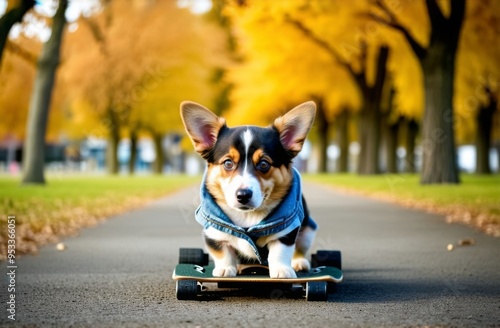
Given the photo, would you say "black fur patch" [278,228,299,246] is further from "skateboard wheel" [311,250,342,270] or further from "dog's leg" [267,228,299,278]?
"skateboard wheel" [311,250,342,270]

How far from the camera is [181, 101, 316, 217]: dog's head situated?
523cm

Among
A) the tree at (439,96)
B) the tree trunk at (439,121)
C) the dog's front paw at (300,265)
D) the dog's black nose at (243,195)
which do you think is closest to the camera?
the dog's black nose at (243,195)

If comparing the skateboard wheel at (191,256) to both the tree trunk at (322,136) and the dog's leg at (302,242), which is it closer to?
the dog's leg at (302,242)

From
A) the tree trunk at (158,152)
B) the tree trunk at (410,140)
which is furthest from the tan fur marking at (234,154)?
the tree trunk at (158,152)

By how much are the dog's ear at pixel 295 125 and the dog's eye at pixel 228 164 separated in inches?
19.4

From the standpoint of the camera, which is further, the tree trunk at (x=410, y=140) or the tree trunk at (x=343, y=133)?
the tree trunk at (x=410, y=140)

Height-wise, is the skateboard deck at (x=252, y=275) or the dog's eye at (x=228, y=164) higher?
the dog's eye at (x=228, y=164)

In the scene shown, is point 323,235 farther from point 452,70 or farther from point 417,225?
point 452,70

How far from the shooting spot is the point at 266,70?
34844 millimetres

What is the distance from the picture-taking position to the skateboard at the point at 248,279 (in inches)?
212

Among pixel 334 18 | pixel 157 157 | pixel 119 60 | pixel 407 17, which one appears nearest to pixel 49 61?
pixel 334 18

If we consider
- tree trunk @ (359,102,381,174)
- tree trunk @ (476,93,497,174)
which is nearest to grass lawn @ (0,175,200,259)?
tree trunk @ (359,102,381,174)

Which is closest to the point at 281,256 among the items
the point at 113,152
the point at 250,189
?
the point at 250,189

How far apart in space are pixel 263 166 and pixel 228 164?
244 mm
